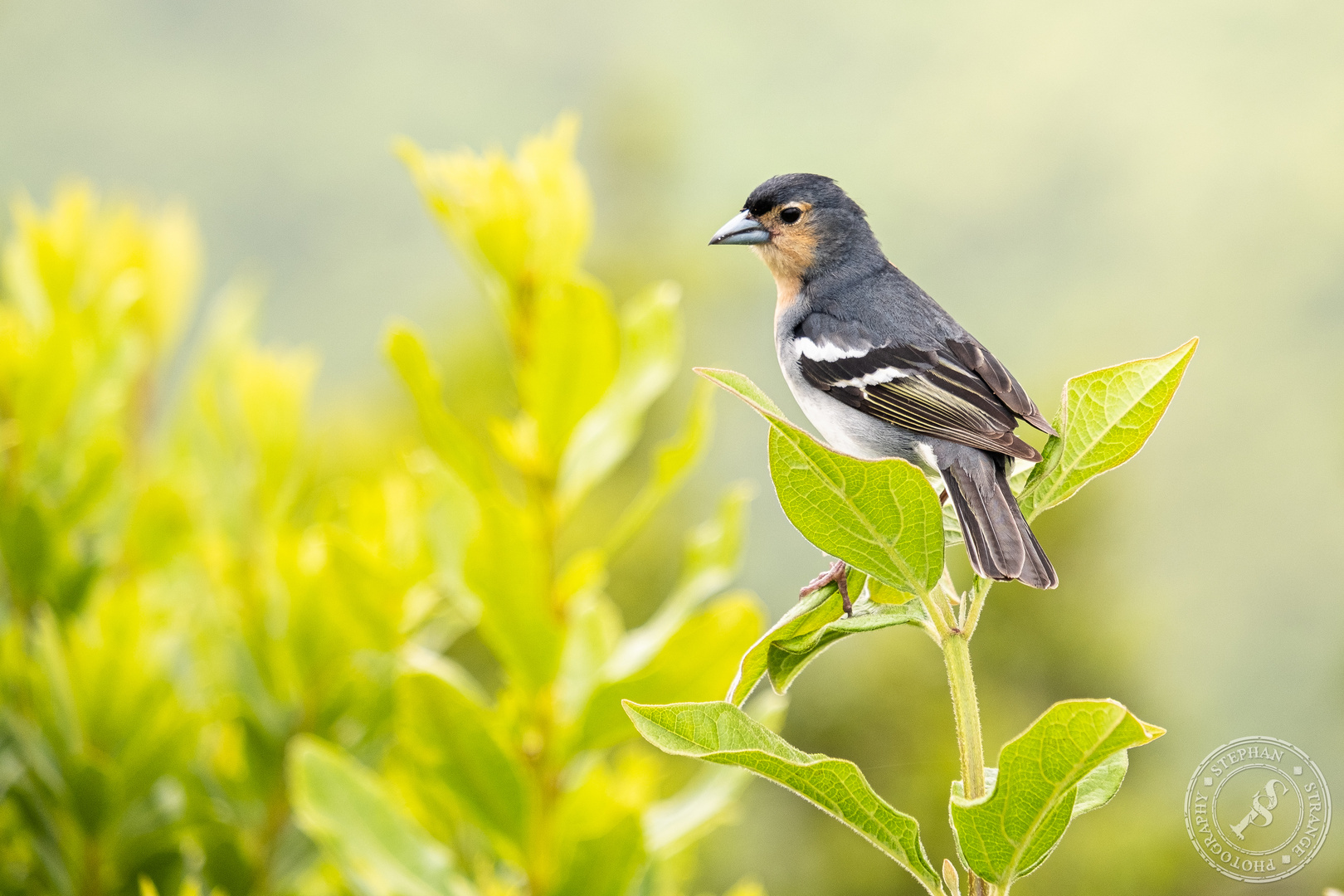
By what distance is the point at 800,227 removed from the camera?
1.98 metres

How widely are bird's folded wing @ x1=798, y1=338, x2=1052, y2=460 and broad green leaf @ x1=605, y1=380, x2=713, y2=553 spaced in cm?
35

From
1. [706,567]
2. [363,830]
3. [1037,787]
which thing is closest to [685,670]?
[706,567]

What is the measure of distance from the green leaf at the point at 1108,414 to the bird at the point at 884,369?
0.19ft

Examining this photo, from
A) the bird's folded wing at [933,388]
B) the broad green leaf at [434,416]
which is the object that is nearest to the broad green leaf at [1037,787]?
the bird's folded wing at [933,388]

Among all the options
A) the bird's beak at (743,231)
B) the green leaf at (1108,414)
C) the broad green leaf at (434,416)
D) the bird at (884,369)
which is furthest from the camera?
the broad green leaf at (434,416)

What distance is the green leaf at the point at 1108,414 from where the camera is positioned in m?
0.91

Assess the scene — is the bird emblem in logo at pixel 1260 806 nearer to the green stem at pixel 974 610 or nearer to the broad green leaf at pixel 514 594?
the green stem at pixel 974 610

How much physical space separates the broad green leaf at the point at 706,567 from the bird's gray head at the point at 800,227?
18.6 inches

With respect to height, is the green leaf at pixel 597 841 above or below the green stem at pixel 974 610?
below

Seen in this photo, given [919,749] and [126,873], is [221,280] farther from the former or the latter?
[126,873]

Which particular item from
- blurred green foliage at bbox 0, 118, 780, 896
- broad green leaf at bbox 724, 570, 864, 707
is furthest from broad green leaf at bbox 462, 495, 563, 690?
broad green leaf at bbox 724, 570, 864, 707

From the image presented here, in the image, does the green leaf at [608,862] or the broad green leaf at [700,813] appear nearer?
the green leaf at [608,862]

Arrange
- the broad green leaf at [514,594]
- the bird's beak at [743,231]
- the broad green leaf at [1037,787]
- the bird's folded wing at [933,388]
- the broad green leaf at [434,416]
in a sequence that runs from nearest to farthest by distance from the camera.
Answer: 1. the broad green leaf at [1037,787]
2. the bird's folded wing at [933,388]
3. the bird's beak at [743,231]
4. the broad green leaf at [514,594]
5. the broad green leaf at [434,416]

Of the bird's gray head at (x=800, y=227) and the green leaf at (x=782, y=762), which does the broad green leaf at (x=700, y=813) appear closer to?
the bird's gray head at (x=800, y=227)
